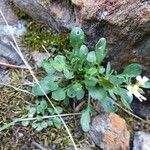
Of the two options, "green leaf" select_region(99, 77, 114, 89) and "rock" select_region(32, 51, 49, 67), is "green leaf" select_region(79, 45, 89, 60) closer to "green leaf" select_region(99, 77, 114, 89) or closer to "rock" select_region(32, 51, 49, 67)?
"green leaf" select_region(99, 77, 114, 89)

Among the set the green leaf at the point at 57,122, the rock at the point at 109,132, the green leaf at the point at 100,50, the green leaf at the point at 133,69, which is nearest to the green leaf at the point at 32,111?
the green leaf at the point at 57,122

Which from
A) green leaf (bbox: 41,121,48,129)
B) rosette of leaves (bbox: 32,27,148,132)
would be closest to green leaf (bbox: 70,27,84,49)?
rosette of leaves (bbox: 32,27,148,132)

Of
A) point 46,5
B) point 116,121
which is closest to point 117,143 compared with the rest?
point 116,121

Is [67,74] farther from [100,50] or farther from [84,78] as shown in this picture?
[100,50]

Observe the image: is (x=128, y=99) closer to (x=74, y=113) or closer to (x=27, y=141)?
(x=74, y=113)

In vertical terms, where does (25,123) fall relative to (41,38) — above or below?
below

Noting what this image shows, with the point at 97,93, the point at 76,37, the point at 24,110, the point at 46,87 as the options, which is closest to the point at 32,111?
the point at 24,110

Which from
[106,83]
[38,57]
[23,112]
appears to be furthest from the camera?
[38,57]
